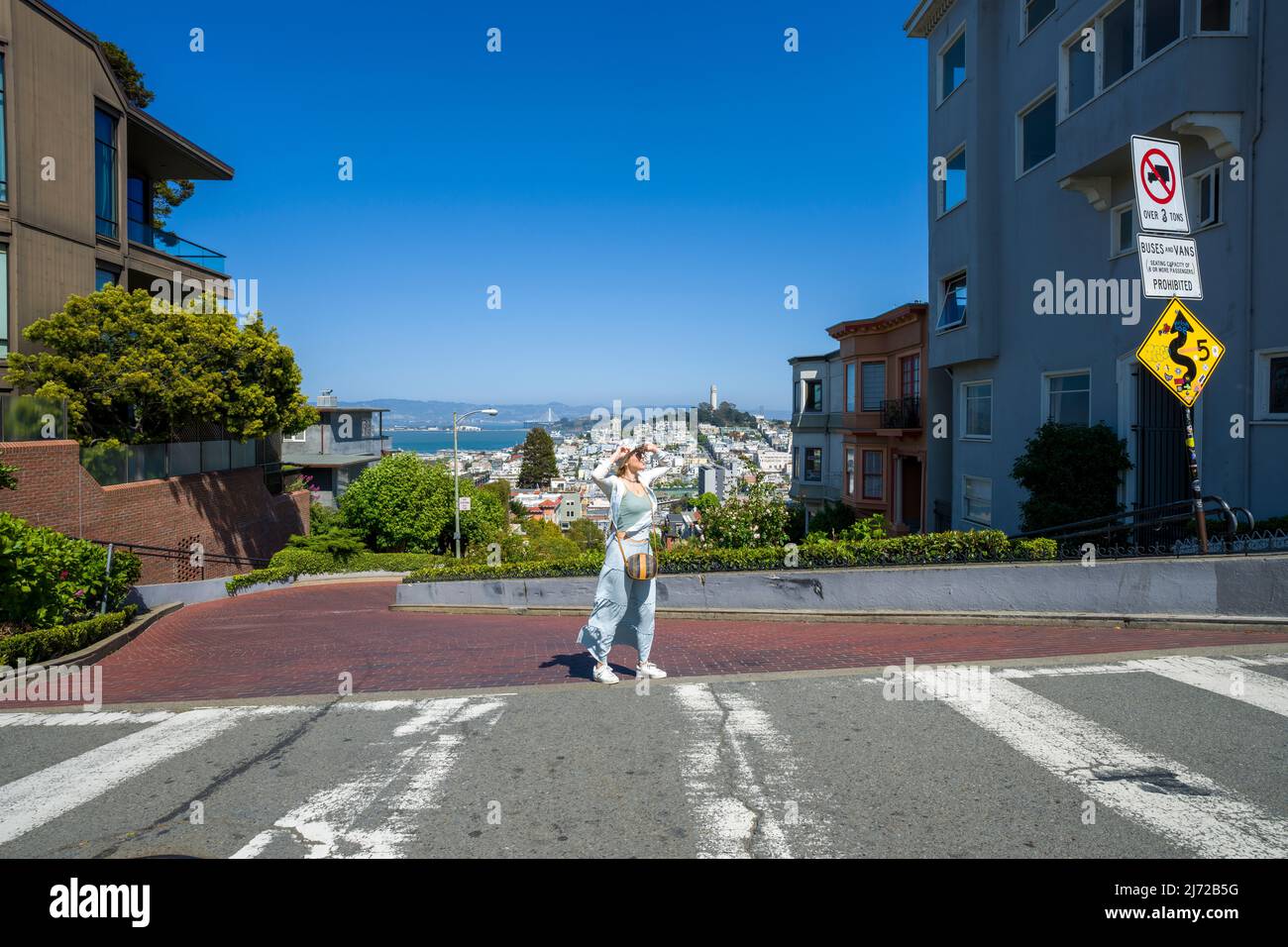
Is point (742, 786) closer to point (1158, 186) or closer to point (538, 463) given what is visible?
point (1158, 186)

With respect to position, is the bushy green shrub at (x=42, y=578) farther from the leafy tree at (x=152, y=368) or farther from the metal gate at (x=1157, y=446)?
the metal gate at (x=1157, y=446)

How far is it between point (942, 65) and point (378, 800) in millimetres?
24068

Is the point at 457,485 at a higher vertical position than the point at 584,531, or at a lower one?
higher

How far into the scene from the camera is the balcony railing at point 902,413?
26.6 meters

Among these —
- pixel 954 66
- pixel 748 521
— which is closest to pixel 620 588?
pixel 748 521

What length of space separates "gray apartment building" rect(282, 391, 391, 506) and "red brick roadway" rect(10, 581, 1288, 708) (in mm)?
40822

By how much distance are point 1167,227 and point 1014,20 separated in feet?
42.3

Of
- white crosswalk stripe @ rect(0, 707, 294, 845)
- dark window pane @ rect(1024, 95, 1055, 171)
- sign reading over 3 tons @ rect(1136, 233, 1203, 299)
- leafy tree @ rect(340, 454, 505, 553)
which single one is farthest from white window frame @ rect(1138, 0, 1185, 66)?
leafy tree @ rect(340, 454, 505, 553)

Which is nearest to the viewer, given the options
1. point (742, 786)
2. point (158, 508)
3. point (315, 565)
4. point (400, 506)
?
point (742, 786)

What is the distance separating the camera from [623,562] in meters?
7.09

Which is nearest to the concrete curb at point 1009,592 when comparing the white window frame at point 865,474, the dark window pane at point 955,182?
the dark window pane at point 955,182

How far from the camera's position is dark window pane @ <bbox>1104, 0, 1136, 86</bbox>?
14.6m

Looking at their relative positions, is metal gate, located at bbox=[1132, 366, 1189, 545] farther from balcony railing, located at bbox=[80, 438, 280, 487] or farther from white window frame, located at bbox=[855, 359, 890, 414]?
balcony railing, located at bbox=[80, 438, 280, 487]
